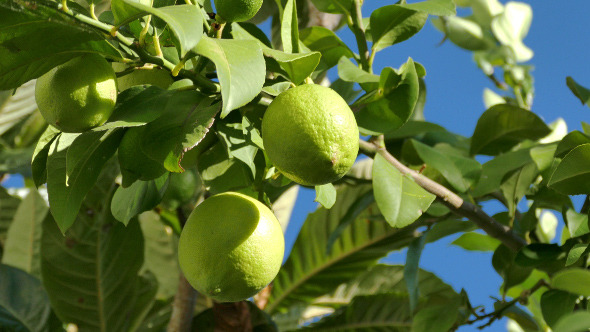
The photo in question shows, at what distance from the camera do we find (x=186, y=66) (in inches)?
30.7

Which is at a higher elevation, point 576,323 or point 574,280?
point 576,323

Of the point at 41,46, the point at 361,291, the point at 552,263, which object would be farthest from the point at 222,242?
the point at 361,291

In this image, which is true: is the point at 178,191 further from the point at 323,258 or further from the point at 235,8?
the point at 323,258

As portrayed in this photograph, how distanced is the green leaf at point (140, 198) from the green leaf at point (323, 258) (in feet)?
2.97

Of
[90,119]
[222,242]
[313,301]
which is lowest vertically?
[313,301]

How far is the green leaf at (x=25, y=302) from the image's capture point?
4.67 ft

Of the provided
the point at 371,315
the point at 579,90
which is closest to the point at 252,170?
the point at 579,90

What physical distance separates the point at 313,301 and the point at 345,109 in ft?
4.05

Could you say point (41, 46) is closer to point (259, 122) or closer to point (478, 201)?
point (259, 122)

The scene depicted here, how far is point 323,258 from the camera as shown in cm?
178

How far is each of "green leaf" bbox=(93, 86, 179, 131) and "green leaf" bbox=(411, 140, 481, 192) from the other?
515 millimetres

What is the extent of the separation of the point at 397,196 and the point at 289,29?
258 millimetres

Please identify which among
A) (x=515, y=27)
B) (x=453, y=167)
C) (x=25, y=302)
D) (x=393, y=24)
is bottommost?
(x=25, y=302)

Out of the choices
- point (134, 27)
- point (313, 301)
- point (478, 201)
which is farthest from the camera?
point (313, 301)
